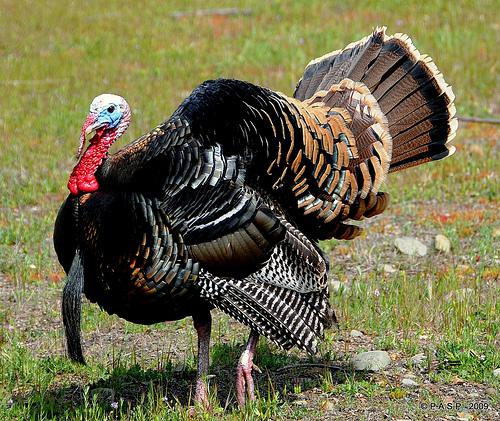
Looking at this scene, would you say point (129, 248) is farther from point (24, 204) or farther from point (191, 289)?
point (24, 204)

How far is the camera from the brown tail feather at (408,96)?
4.61 meters

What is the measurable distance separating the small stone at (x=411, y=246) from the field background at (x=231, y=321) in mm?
66

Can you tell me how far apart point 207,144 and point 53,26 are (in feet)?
36.2

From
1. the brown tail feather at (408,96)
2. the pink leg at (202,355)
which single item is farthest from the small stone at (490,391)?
the pink leg at (202,355)

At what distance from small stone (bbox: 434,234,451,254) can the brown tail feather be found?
1.74 metres

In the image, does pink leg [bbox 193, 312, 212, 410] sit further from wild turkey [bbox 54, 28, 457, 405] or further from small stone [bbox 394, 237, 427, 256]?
small stone [bbox 394, 237, 427, 256]

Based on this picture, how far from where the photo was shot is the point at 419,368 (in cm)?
446

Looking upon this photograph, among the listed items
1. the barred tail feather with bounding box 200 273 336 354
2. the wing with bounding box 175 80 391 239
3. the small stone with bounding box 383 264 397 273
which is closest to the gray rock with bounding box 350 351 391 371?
the barred tail feather with bounding box 200 273 336 354

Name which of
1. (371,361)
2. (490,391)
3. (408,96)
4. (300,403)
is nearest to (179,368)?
(300,403)

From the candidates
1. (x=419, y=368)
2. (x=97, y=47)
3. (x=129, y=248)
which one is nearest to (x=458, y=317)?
(x=419, y=368)

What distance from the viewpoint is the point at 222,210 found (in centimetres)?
388

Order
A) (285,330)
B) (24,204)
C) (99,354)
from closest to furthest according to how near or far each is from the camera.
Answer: (285,330)
(99,354)
(24,204)

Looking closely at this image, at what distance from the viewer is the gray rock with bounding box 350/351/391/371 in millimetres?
4465

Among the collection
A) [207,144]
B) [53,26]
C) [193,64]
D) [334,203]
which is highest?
[53,26]
